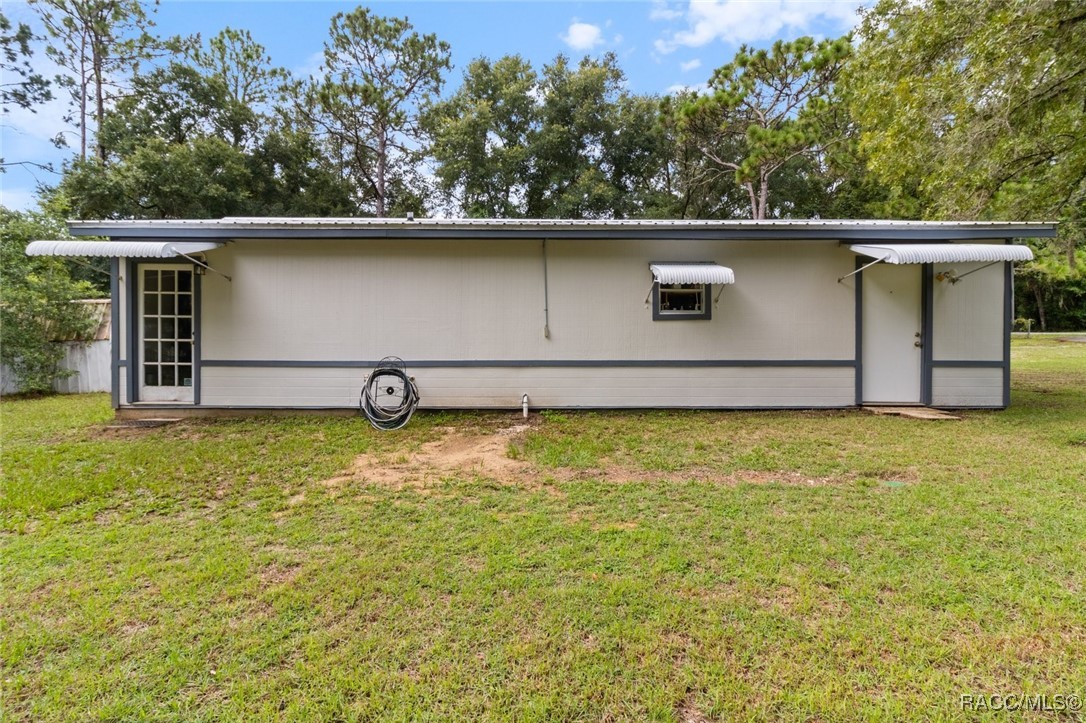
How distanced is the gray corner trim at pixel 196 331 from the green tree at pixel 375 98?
41.5 feet

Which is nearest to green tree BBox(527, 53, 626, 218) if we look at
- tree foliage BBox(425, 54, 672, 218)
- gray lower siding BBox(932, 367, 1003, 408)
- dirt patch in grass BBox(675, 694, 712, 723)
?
tree foliage BBox(425, 54, 672, 218)

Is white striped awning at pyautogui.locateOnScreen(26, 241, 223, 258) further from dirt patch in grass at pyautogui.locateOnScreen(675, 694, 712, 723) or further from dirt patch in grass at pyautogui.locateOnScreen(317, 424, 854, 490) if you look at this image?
dirt patch in grass at pyautogui.locateOnScreen(675, 694, 712, 723)

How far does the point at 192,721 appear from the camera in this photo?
5.11 feet

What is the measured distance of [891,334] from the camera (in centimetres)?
642

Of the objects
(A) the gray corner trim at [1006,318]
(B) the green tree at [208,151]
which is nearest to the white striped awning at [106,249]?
(B) the green tree at [208,151]

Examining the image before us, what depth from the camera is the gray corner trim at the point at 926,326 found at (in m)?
6.29

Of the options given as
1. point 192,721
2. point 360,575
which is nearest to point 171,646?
point 192,721

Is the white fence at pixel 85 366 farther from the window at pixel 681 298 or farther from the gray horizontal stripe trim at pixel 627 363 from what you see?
the window at pixel 681 298

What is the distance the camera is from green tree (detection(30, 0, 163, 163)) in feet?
46.8

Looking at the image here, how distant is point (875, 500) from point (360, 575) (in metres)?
3.38

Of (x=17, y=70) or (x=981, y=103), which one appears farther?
(x=17, y=70)

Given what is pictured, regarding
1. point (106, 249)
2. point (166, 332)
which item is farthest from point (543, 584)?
point (166, 332)

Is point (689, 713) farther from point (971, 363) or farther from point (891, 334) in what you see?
point (971, 363)

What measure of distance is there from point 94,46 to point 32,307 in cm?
1234
